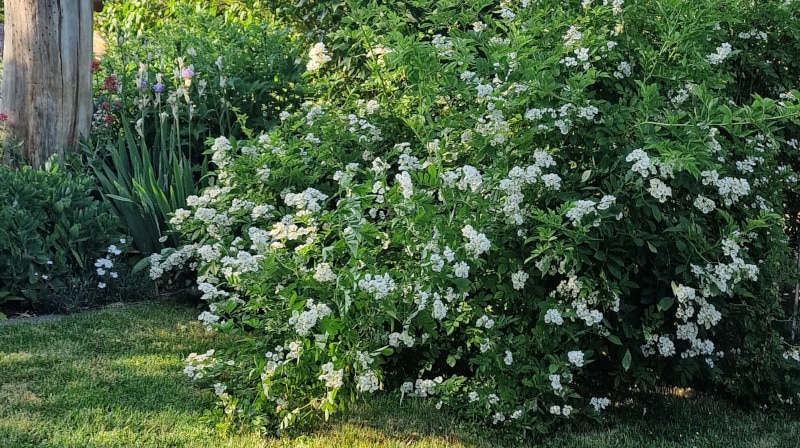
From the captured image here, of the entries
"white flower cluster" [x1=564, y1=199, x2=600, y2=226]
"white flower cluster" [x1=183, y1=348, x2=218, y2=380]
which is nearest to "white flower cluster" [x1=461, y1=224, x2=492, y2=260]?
"white flower cluster" [x1=564, y1=199, x2=600, y2=226]

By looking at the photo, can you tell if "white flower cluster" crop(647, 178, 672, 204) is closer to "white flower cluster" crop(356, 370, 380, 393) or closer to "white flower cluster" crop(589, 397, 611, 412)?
"white flower cluster" crop(589, 397, 611, 412)

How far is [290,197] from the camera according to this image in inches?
141

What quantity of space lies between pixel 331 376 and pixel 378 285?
0.40m

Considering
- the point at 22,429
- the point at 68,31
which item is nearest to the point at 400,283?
the point at 22,429

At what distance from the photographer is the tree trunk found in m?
5.50

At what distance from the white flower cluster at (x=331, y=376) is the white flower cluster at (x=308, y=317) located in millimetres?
163

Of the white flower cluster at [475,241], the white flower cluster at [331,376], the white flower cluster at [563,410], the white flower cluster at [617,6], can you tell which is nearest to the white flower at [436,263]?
the white flower cluster at [475,241]

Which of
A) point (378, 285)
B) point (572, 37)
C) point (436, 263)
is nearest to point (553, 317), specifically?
point (436, 263)

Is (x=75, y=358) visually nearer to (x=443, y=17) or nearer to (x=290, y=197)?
(x=290, y=197)

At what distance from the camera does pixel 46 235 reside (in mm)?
4805

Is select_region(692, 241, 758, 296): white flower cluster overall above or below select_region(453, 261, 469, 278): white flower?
below

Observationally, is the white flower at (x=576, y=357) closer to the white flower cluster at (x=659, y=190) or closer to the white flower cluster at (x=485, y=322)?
the white flower cluster at (x=485, y=322)

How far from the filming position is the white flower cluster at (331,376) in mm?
2979

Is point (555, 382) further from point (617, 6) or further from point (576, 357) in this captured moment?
point (617, 6)
